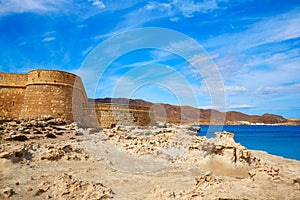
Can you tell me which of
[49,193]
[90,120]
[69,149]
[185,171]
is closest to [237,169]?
[185,171]

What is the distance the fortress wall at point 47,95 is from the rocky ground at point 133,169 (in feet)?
10.3

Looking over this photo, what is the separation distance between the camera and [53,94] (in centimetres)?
1598

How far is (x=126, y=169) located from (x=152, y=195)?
2.79 metres

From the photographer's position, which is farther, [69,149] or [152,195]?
[69,149]

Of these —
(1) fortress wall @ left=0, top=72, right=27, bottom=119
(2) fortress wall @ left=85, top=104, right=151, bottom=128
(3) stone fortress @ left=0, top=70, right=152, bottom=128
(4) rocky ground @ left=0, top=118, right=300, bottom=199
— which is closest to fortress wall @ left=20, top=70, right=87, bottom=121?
(3) stone fortress @ left=0, top=70, right=152, bottom=128

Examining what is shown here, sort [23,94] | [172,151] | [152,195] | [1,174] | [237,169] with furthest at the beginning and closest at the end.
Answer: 1. [23,94]
2. [172,151]
3. [237,169]
4. [1,174]
5. [152,195]

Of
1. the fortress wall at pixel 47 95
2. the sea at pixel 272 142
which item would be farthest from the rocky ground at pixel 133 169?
the sea at pixel 272 142

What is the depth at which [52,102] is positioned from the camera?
15961mm

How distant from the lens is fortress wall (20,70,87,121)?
1576cm

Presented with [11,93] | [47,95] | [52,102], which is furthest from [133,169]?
[11,93]

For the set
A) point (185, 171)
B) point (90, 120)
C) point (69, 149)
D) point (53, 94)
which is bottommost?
point (185, 171)

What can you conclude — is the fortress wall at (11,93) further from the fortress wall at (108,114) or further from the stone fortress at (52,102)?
the fortress wall at (108,114)

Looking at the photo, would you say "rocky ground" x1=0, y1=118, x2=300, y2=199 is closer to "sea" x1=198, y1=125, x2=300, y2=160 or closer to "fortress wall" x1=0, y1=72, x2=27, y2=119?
"fortress wall" x1=0, y1=72, x2=27, y2=119

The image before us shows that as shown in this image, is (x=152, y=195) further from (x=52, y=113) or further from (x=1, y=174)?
(x=52, y=113)
